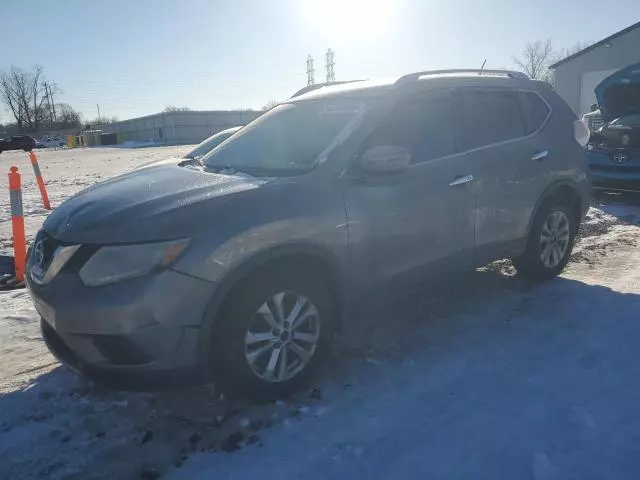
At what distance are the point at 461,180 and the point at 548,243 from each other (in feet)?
4.91

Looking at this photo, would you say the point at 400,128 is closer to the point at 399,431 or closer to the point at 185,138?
the point at 399,431

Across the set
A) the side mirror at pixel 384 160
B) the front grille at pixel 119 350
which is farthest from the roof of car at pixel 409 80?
the front grille at pixel 119 350

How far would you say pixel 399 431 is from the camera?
281 cm

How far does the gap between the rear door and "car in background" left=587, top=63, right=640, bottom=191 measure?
4.71 metres

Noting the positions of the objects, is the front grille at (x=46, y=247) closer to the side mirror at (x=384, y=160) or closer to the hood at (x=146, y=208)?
the hood at (x=146, y=208)

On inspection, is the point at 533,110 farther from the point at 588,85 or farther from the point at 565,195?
the point at 588,85

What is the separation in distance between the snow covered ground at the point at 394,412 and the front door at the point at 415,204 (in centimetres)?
61

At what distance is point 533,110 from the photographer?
4.83m

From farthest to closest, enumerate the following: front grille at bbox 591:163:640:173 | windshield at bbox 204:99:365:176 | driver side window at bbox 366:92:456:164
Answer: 1. front grille at bbox 591:163:640:173
2. driver side window at bbox 366:92:456:164
3. windshield at bbox 204:99:365:176

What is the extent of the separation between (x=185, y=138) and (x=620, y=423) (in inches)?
2273

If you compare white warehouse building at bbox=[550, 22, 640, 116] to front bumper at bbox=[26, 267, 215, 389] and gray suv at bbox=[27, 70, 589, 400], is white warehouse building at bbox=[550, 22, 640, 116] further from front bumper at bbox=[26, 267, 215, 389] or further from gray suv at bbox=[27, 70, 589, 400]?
front bumper at bbox=[26, 267, 215, 389]

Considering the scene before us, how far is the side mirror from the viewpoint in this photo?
3357mm

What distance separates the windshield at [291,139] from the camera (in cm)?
353

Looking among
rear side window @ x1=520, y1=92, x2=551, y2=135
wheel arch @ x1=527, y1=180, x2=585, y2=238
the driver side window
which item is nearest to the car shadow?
wheel arch @ x1=527, y1=180, x2=585, y2=238
